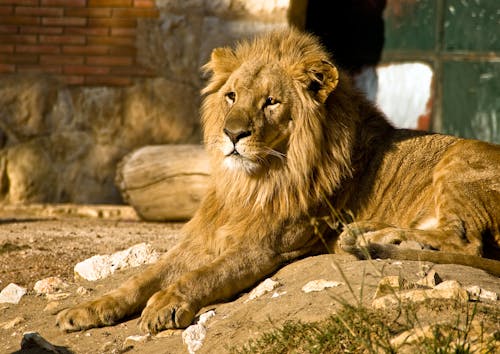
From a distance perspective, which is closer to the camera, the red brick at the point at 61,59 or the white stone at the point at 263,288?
the white stone at the point at 263,288

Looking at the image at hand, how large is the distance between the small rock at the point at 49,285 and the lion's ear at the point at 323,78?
1.85 m

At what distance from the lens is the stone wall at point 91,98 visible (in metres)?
9.09

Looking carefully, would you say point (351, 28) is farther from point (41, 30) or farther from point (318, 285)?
point (318, 285)

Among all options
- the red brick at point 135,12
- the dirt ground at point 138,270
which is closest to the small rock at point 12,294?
the dirt ground at point 138,270

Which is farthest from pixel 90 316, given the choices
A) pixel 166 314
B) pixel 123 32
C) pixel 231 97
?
pixel 123 32

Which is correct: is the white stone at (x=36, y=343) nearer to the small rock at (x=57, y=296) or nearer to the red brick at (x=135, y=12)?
the small rock at (x=57, y=296)

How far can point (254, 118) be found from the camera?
192 inches

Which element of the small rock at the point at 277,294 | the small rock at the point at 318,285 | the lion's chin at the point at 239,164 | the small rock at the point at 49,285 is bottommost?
the small rock at the point at 49,285

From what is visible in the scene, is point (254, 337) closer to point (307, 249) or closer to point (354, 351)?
point (354, 351)

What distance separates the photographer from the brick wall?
29.9 ft

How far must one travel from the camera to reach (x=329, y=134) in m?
5.19

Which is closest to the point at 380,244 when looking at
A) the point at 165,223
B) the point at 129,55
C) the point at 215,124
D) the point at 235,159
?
the point at 235,159

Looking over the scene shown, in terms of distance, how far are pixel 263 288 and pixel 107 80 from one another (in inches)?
190

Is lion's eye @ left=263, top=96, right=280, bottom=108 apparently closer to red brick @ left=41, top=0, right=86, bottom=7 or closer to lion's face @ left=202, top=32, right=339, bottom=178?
lion's face @ left=202, top=32, right=339, bottom=178
